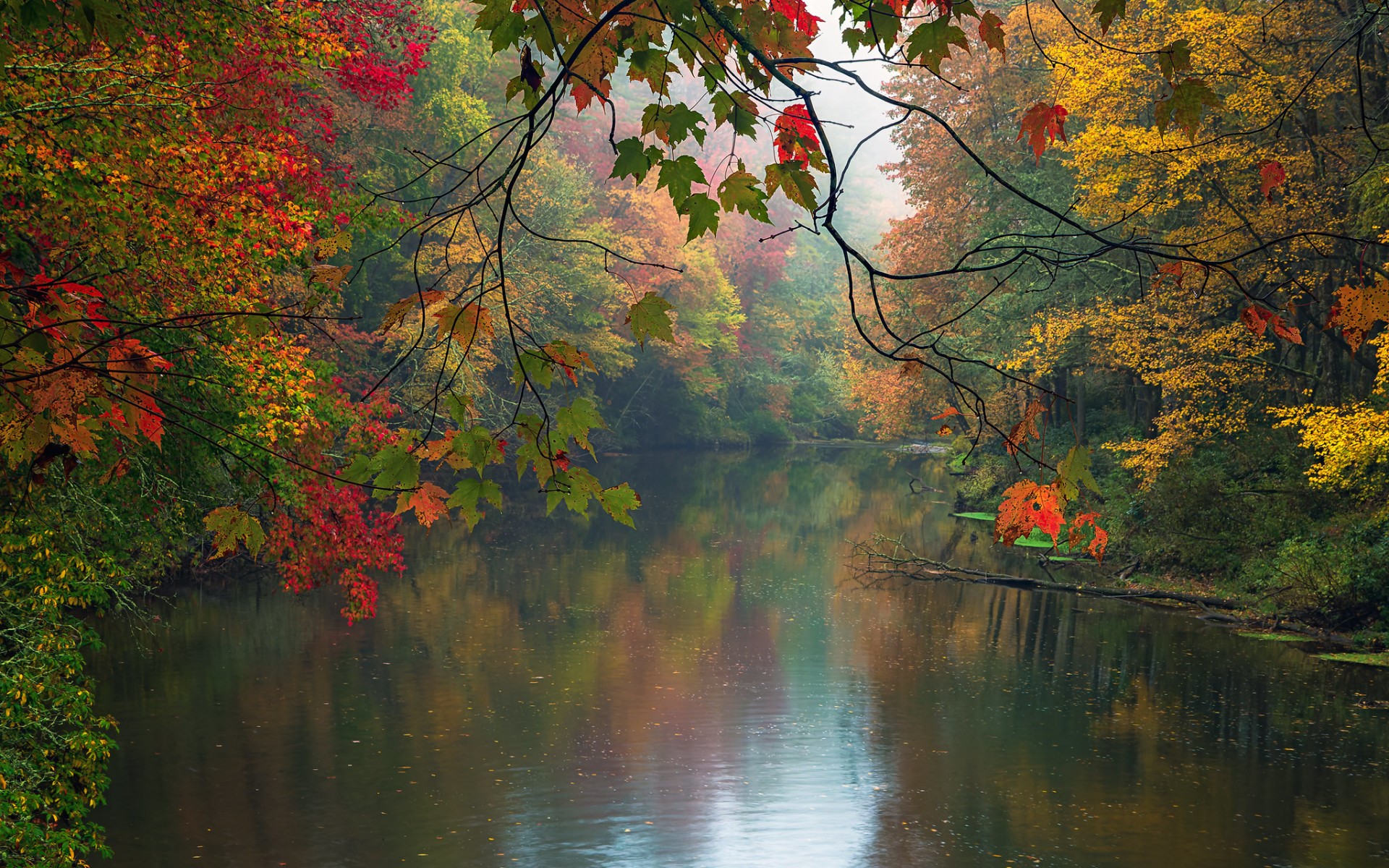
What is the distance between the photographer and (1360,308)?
298cm

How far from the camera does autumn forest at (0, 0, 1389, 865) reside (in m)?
3.28

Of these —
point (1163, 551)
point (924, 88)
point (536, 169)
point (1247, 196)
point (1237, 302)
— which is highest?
point (924, 88)

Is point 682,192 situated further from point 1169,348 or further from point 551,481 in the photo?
point 1169,348

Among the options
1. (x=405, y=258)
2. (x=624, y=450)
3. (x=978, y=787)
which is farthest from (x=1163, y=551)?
(x=624, y=450)

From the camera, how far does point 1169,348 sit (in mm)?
19969

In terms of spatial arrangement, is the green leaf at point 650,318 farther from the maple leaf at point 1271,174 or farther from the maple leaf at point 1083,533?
the maple leaf at point 1271,174

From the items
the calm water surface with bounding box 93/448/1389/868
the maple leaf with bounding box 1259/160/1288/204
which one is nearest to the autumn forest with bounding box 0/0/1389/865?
the maple leaf with bounding box 1259/160/1288/204

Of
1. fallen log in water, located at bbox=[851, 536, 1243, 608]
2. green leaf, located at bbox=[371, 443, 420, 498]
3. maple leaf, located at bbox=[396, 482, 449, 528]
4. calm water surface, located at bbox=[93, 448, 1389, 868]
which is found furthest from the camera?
fallen log in water, located at bbox=[851, 536, 1243, 608]

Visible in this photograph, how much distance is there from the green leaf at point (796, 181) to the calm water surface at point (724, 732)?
7.62m

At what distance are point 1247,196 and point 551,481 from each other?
1978 cm

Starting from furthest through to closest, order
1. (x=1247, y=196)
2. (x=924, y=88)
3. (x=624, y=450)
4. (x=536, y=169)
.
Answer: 1. (x=624, y=450)
2. (x=536, y=169)
3. (x=924, y=88)
4. (x=1247, y=196)

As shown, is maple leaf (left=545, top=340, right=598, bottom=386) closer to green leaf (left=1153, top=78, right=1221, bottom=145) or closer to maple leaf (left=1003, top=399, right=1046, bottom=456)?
maple leaf (left=1003, top=399, right=1046, bottom=456)

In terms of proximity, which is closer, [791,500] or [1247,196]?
[1247,196]

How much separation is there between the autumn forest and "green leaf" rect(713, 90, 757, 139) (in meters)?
0.03
